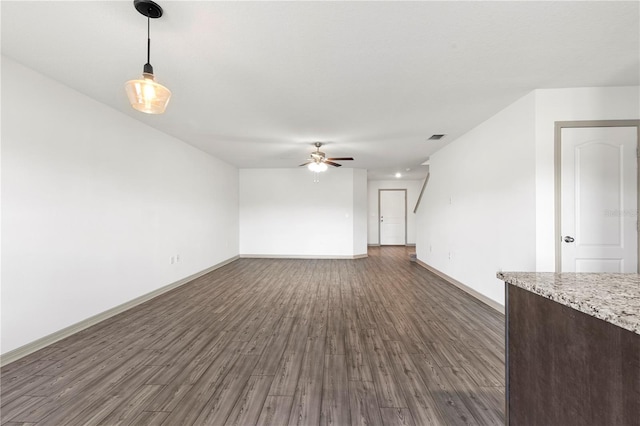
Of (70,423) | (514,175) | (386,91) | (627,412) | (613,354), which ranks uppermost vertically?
(386,91)

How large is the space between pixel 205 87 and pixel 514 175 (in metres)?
3.70

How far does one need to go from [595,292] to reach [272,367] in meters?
2.08

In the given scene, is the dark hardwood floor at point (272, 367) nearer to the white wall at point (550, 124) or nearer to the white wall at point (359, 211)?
the white wall at point (550, 124)

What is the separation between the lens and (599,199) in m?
2.53

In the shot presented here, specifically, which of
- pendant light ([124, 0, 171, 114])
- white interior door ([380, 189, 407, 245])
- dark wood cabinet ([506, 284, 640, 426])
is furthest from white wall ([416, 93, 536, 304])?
white interior door ([380, 189, 407, 245])

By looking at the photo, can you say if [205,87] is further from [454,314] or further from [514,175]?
[454,314]

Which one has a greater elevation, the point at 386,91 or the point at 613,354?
the point at 386,91

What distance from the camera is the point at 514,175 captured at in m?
2.93

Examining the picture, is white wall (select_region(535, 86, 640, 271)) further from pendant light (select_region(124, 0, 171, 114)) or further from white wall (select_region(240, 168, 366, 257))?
white wall (select_region(240, 168, 366, 257))

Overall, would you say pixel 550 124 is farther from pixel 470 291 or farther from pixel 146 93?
pixel 146 93

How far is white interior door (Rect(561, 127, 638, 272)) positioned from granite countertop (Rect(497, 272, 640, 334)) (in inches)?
66.0

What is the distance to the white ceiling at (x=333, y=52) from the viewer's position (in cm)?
160

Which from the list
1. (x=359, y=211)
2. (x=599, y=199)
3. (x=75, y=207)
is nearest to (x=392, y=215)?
(x=359, y=211)

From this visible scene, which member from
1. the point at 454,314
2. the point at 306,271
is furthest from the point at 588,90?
the point at 306,271
